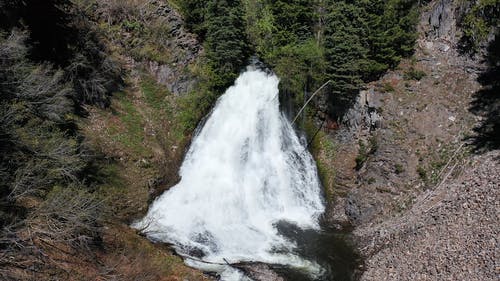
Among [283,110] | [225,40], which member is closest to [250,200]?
[283,110]

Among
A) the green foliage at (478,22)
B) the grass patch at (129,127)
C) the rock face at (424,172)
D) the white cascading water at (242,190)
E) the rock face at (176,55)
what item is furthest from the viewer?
the rock face at (176,55)

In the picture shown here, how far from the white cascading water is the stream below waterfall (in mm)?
48

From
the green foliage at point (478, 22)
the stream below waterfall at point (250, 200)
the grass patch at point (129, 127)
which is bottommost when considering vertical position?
the stream below waterfall at point (250, 200)

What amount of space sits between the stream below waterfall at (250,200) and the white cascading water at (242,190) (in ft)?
0.16

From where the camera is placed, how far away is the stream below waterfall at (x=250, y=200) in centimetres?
1524

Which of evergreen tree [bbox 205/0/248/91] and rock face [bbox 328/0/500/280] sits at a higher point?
evergreen tree [bbox 205/0/248/91]

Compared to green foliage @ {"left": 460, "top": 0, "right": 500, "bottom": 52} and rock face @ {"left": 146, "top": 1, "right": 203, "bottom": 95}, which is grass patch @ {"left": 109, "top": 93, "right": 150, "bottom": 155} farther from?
green foliage @ {"left": 460, "top": 0, "right": 500, "bottom": 52}

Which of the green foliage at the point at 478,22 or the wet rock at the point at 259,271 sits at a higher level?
the green foliage at the point at 478,22

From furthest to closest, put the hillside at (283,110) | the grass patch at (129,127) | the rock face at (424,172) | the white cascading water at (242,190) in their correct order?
the grass patch at (129,127), the white cascading water at (242,190), the rock face at (424,172), the hillside at (283,110)

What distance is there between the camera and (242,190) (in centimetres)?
1964

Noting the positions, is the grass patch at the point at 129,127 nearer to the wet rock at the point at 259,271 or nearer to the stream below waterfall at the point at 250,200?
the stream below waterfall at the point at 250,200

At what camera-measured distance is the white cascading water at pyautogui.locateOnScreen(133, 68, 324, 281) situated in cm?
1570

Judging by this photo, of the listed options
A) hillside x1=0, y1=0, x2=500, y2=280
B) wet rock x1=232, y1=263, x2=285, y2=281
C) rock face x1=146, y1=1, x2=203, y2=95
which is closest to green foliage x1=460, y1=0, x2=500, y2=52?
hillside x1=0, y1=0, x2=500, y2=280

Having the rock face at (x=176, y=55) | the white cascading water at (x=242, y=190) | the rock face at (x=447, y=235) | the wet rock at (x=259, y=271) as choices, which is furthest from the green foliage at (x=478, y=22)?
the wet rock at (x=259, y=271)
